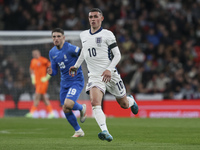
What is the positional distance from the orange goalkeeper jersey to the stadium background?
0.46m

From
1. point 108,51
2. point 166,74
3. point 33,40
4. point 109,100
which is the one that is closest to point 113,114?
point 109,100

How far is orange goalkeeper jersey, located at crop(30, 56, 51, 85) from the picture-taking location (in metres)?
17.4

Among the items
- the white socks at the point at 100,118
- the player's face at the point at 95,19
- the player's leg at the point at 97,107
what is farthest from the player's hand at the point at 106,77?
the player's face at the point at 95,19

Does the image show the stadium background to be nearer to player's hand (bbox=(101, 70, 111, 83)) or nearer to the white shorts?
the white shorts

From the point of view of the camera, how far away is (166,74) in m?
19.5

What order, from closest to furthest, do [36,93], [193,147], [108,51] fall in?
[193,147] → [108,51] → [36,93]

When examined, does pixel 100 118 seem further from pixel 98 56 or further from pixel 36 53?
pixel 36 53

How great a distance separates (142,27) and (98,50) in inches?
570

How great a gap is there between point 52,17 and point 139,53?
4.60 meters

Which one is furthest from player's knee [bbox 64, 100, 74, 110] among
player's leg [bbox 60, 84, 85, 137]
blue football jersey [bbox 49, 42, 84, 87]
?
blue football jersey [bbox 49, 42, 84, 87]

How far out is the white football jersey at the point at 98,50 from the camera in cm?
797

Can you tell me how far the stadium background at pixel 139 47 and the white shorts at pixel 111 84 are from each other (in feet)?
30.1

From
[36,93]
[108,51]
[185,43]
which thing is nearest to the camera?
[108,51]

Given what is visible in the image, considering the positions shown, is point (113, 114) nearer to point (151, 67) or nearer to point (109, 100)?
point (109, 100)
